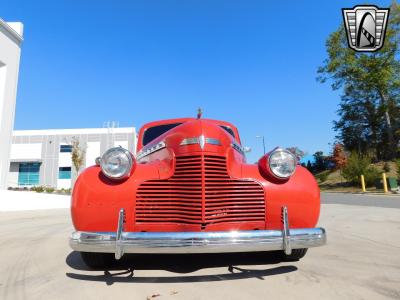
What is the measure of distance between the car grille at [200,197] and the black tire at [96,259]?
1.93ft

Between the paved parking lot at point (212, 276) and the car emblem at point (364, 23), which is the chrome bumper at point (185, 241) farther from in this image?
the car emblem at point (364, 23)

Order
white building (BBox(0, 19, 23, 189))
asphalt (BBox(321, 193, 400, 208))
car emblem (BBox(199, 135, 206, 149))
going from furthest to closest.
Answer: white building (BBox(0, 19, 23, 189))
asphalt (BBox(321, 193, 400, 208))
car emblem (BBox(199, 135, 206, 149))

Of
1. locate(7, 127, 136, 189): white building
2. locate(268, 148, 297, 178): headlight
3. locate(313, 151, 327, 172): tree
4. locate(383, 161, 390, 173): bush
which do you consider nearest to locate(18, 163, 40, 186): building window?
locate(7, 127, 136, 189): white building

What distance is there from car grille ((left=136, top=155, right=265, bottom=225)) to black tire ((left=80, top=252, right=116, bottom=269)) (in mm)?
587

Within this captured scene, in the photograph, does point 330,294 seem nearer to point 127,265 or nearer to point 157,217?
point 157,217

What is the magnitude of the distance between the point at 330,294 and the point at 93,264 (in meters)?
2.01

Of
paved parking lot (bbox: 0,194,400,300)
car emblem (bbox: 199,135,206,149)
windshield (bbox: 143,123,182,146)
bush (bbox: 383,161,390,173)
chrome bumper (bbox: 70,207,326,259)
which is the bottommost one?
paved parking lot (bbox: 0,194,400,300)

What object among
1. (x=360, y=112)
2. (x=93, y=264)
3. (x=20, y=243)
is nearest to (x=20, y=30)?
(x=20, y=243)

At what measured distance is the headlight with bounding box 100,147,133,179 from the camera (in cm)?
253

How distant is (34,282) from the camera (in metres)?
2.44

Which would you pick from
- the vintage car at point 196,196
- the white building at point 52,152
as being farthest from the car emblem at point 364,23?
the white building at point 52,152

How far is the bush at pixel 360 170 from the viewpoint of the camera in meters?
20.6

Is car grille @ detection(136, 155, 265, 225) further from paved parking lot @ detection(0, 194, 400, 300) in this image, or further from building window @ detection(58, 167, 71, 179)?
building window @ detection(58, 167, 71, 179)

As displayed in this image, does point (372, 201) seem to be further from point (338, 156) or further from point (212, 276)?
point (338, 156)
